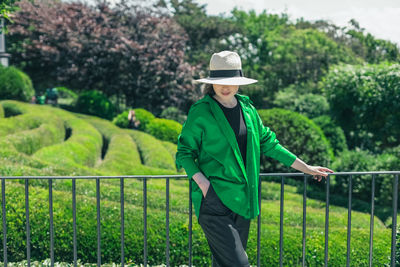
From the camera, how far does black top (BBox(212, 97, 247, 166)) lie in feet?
8.98

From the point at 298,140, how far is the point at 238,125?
39.3 feet

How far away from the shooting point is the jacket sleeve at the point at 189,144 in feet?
8.73

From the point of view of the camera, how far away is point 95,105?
21.3m

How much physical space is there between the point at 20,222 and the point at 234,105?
3.71 m

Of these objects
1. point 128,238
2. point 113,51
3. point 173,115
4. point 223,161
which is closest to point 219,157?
point 223,161

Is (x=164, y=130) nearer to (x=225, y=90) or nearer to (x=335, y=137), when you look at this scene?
(x=335, y=137)

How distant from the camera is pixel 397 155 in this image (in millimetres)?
14273

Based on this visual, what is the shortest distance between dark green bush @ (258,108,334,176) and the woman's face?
11.8m

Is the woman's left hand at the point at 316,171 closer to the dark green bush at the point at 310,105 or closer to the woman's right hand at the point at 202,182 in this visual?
the woman's right hand at the point at 202,182

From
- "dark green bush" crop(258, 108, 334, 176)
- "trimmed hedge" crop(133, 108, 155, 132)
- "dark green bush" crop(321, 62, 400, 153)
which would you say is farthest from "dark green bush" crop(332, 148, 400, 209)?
"trimmed hedge" crop(133, 108, 155, 132)

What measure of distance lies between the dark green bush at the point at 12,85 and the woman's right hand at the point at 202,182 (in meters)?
18.1

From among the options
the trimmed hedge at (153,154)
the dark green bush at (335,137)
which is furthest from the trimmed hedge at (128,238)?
the dark green bush at (335,137)

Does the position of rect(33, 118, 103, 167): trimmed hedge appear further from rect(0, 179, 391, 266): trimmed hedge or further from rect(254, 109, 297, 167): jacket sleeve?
rect(254, 109, 297, 167): jacket sleeve

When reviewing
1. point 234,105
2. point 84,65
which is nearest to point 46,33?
point 84,65
